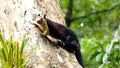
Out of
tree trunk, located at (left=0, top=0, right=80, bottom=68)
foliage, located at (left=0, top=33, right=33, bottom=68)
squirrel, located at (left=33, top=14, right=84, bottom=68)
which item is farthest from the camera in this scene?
squirrel, located at (left=33, top=14, right=84, bottom=68)

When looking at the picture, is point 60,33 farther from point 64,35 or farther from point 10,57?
point 10,57

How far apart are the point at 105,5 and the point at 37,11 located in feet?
15.3

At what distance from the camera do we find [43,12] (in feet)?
10.2

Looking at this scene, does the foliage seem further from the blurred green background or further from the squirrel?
the blurred green background

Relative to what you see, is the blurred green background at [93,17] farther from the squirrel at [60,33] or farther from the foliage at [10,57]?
the foliage at [10,57]

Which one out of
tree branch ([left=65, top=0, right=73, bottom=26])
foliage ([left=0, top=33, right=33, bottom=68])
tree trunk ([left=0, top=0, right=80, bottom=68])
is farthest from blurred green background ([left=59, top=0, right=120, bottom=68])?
foliage ([left=0, top=33, right=33, bottom=68])

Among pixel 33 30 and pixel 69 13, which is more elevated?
pixel 33 30

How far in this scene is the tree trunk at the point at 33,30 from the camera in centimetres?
256

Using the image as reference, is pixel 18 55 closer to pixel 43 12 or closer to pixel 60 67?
pixel 60 67

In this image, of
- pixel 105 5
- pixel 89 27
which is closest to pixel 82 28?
pixel 89 27

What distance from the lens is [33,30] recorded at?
2.80 m

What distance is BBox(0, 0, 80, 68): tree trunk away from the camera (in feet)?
8.39

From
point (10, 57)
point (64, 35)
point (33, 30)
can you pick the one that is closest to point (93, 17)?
point (64, 35)

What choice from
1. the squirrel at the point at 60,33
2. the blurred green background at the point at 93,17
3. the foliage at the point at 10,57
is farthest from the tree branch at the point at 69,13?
the foliage at the point at 10,57
